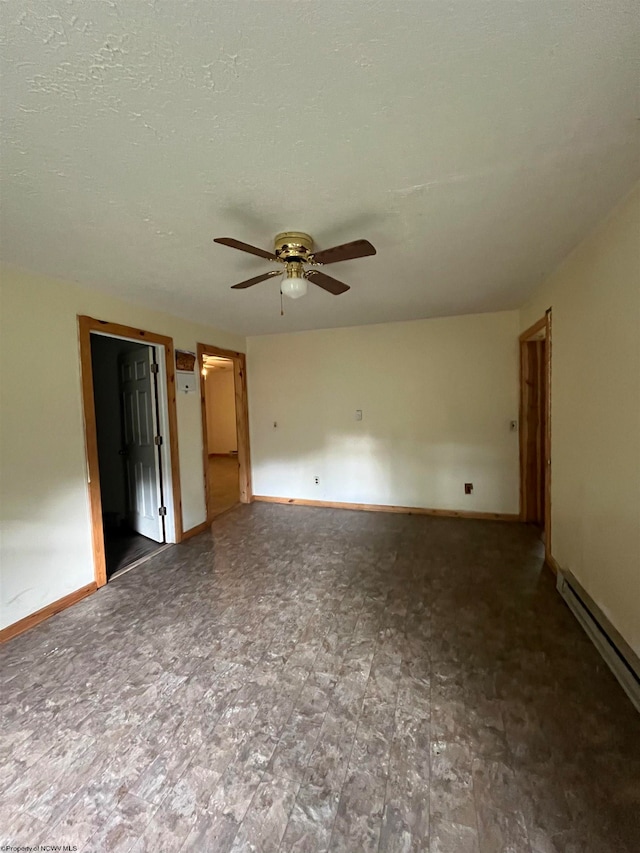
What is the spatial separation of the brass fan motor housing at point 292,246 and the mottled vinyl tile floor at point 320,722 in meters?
2.20

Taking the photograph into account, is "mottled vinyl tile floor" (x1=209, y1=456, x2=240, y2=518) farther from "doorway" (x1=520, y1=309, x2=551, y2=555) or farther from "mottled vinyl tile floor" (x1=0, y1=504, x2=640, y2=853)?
"doorway" (x1=520, y1=309, x2=551, y2=555)

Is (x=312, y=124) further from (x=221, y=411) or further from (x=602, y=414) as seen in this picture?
(x=221, y=411)

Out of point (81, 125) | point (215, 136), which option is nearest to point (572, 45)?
point (215, 136)

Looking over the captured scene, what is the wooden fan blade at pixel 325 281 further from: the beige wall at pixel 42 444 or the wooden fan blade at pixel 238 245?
the beige wall at pixel 42 444

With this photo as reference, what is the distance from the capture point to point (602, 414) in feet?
6.51

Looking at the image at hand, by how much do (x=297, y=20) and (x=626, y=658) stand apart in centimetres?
275

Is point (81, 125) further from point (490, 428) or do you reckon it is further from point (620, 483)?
point (490, 428)

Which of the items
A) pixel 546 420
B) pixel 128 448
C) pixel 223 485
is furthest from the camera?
pixel 223 485

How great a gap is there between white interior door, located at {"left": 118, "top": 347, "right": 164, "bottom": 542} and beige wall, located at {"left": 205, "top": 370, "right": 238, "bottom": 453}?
4933 millimetres

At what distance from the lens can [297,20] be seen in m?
0.86

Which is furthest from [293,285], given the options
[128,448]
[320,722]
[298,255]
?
[128,448]

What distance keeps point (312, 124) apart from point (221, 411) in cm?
819

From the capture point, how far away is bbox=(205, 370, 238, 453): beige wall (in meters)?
8.87

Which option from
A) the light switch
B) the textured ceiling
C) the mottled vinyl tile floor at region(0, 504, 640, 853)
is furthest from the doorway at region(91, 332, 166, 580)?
the textured ceiling
